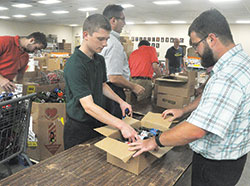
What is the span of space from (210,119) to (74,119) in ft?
3.03

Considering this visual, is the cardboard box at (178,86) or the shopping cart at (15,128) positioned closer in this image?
the shopping cart at (15,128)

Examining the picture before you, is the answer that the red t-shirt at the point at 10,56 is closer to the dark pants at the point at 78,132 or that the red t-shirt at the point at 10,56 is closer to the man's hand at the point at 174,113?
the dark pants at the point at 78,132

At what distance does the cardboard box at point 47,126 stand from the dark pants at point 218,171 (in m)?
1.51

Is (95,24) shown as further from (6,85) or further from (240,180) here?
(240,180)

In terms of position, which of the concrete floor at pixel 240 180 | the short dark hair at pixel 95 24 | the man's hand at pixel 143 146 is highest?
the short dark hair at pixel 95 24

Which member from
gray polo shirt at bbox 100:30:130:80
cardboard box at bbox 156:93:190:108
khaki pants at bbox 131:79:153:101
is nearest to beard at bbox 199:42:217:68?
gray polo shirt at bbox 100:30:130:80

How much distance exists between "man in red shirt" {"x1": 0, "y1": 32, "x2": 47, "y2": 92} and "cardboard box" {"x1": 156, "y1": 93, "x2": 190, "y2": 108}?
5.11ft

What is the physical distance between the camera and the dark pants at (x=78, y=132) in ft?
4.73

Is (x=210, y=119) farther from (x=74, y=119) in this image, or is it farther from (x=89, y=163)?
(x=74, y=119)

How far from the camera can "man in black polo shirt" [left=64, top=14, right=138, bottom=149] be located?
1215 millimetres

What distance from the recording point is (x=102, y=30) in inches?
50.7

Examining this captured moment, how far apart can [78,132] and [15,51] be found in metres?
1.53

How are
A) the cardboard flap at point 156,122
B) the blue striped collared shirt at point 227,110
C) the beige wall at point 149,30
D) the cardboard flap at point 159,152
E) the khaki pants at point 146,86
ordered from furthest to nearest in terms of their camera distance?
the beige wall at point 149,30, the khaki pants at point 146,86, the cardboard flap at point 156,122, the cardboard flap at point 159,152, the blue striped collared shirt at point 227,110

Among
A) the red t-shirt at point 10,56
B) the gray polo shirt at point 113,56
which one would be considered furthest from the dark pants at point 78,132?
the red t-shirt at point 10,56
